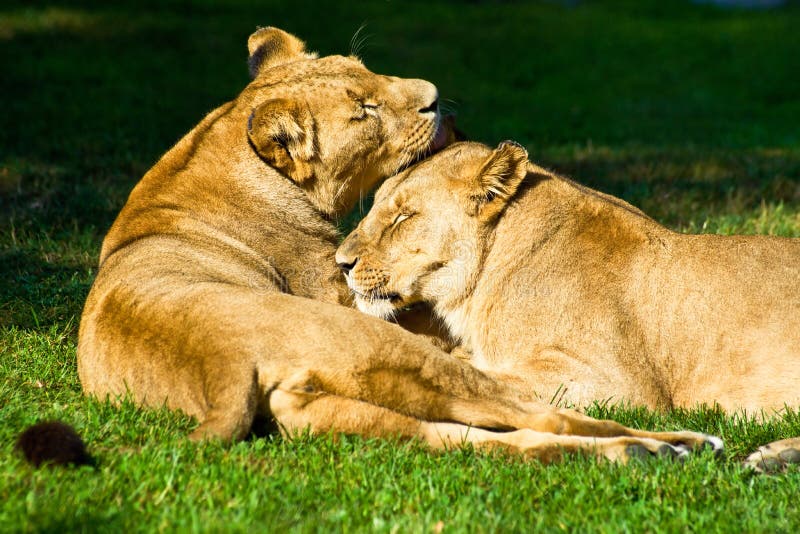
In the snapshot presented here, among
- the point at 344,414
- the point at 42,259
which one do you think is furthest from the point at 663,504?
the point at 42,259

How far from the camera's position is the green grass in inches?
130

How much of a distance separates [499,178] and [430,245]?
1.50ft

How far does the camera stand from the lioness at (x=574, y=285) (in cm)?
453

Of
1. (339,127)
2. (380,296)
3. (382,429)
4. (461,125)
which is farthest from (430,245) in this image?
(461,125)

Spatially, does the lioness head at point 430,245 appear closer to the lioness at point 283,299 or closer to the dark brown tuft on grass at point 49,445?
the lioness at point 283,299

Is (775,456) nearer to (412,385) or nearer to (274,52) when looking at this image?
(412,385)

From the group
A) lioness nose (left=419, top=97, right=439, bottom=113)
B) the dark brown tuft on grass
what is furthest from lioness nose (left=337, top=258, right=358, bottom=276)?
the dark brown tuft on grass

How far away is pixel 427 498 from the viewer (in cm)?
338

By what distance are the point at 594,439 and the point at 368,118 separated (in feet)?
7.41

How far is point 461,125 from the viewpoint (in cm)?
1162

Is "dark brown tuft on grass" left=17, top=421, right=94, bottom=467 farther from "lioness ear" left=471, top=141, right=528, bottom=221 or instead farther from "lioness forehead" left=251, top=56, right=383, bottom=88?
"lioness forehead" left=251, top=56, right=383, bottom=88

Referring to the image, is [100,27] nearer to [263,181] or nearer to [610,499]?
[263,181]

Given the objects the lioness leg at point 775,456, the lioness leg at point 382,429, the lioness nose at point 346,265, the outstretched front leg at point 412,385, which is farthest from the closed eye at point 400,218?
the lioness leg at point 775,456

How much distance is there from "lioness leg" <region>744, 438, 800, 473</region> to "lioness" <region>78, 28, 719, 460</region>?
171mm
